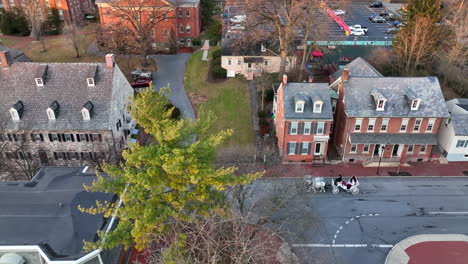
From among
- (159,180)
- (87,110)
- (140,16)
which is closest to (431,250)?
(159,180)

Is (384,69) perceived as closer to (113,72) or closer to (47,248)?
(113,72)

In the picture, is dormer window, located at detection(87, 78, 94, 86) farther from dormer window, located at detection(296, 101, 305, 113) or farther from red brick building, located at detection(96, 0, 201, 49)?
red brick building, located at detection(96, 0, 201, 49)

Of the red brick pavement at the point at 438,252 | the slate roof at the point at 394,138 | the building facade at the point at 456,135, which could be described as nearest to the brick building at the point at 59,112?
the slate roof at the point at 394,138

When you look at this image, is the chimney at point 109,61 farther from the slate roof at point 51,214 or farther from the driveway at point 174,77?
the slate roof at point 51,214

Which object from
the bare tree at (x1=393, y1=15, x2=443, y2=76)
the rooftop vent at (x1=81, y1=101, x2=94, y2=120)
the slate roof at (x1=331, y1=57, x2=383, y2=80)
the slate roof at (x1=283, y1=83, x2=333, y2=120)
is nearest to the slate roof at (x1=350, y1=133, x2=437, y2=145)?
the slate roof at (x1=283, y1=83, x2=333, y2=120)

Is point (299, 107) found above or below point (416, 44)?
below

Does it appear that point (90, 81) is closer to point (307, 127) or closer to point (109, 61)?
point (109, 61)

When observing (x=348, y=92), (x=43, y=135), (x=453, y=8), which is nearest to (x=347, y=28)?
(x=453, y=8)
